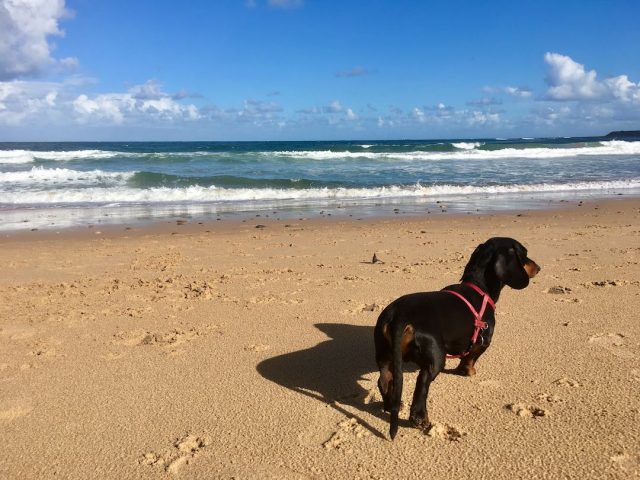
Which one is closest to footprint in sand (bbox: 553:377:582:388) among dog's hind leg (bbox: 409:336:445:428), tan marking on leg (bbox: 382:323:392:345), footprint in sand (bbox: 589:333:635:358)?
footprint in sand (bbox: 589:333:635:358)

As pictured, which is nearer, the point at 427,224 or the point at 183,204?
the point at 427,224

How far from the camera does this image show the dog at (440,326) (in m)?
3.01

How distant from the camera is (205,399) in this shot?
3504 mm

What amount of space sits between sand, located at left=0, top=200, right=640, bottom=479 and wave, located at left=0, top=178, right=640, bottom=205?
9.22 meters

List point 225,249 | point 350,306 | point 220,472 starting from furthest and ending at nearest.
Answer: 1. point 225,249
2. point 350,306
3. point 220,472

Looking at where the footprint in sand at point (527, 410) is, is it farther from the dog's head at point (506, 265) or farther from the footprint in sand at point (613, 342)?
the footprint in sand at point (613, 342)

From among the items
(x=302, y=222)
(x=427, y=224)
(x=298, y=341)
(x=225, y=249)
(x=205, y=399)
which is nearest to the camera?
(x=205, y=399)

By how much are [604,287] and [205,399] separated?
443 centimetres

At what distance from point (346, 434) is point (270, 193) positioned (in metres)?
15.1

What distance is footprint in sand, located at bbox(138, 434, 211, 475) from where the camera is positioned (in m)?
2.79

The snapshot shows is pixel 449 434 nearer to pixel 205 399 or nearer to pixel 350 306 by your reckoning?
pixel 205 399

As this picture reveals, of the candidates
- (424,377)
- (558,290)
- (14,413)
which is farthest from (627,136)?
(14,413)

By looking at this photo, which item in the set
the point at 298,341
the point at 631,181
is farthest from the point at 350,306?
the point at 631,181

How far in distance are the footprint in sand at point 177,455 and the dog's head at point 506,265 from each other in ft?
6.86
